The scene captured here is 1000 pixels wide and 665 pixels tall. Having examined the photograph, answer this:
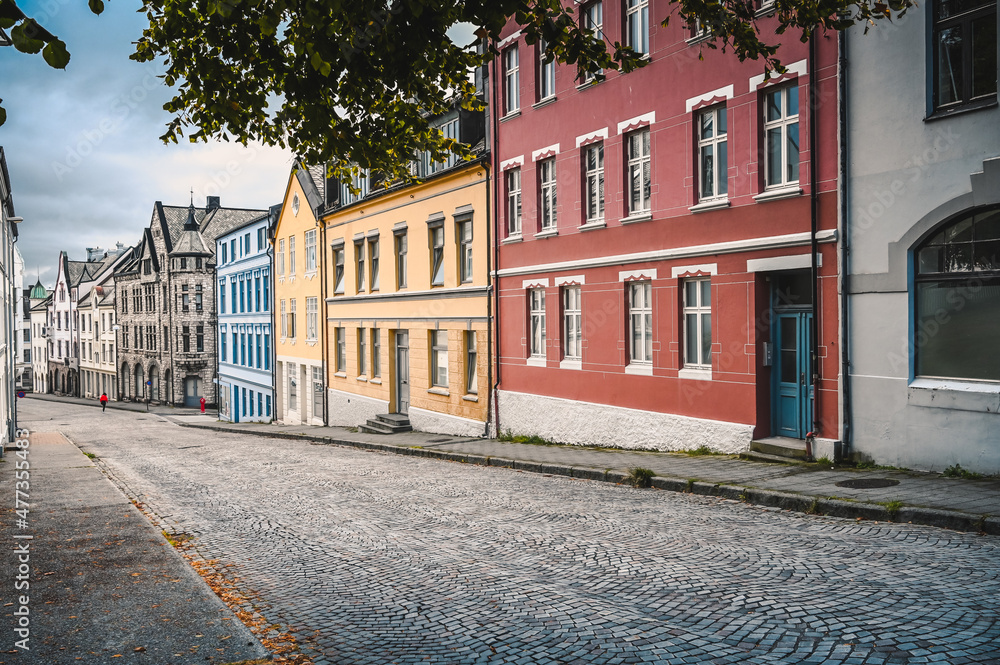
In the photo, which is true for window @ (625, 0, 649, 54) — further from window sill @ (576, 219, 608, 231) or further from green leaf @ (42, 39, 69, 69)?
green leaf @ (42, 39, 69, 69)

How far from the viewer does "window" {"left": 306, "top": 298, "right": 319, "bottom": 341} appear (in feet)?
113

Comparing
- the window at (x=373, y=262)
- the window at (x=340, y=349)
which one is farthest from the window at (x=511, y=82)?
the window at (x=340, y=349)

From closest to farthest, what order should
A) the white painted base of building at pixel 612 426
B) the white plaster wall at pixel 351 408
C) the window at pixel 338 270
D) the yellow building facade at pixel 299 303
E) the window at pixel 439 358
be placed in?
the white painted base of building at pixel 612 426, the window at pixel 439 358, the white plaster wall at pixel 351 408, the window at pixel 338 270, the yellow building facade at pixel 299 303

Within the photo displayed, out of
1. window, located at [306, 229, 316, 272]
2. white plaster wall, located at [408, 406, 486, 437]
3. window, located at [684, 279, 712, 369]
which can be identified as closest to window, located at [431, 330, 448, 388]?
white plaster wall, located at [408, 406, 486, 437]

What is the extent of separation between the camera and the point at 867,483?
10.4 m

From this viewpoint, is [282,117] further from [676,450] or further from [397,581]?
[676,450]

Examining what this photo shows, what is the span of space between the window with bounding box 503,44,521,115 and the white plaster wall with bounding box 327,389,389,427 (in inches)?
451

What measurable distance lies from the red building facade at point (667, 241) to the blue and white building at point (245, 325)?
920 inches

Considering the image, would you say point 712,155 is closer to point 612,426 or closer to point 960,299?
point 960,299

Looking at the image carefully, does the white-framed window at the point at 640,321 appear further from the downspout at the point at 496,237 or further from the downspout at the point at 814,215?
the downspout at the point at 496,237

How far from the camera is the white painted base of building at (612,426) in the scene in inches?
558

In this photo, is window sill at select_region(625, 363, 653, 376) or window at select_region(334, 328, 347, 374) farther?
window at select_region(334, 328, 347, 374)

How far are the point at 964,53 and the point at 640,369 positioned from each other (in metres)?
7.71

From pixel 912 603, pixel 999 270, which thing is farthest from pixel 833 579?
pixel 999 270
